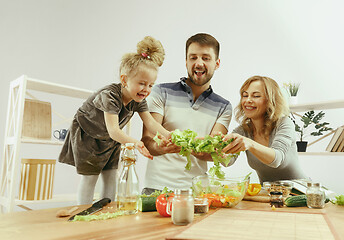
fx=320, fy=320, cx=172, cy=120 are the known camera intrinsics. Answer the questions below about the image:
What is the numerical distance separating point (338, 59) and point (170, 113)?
1.96 metres

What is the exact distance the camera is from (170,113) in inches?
83.9

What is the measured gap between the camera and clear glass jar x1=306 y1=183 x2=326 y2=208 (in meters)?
1.31

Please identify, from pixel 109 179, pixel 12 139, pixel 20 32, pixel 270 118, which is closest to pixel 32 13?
pixel 20 32

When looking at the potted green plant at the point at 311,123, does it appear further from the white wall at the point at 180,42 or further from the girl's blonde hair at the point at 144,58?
the girl's blonde hair at the point at 144,58

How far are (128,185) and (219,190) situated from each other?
1.24 feet

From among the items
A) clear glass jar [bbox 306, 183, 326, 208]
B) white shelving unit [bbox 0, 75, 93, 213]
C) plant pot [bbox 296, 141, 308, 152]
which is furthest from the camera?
plant pot [bbox 296, 141, 308, 152]

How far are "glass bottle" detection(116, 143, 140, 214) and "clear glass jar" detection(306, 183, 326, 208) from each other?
72 cm

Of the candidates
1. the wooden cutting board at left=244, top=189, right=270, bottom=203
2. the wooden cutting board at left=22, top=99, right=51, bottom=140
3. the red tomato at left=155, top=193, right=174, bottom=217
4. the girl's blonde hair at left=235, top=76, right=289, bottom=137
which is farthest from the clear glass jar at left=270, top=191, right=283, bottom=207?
the wooden cutting board at left=22, top=99, right=51, bottom=140

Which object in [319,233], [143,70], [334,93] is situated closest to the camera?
[319,233]

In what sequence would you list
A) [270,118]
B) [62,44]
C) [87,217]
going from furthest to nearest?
[62,44]
[270,118]
[87,217]

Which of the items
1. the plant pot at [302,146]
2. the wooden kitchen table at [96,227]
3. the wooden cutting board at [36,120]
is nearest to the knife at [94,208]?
the wooden kitchen table at [96,227]

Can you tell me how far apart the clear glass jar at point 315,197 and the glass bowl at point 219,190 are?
27 cm

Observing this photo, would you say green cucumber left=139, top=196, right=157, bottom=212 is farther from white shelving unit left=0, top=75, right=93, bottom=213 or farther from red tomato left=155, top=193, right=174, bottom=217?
white shelving unit left=0, top=75, right=93, bottom=213

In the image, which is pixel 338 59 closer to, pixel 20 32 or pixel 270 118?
pixel 270 118
